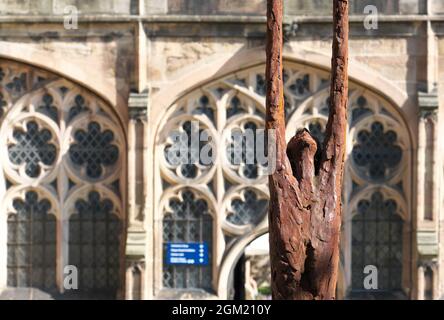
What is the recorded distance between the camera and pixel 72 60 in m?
17.2

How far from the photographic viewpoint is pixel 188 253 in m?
17.4

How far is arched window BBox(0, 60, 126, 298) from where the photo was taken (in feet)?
57.3

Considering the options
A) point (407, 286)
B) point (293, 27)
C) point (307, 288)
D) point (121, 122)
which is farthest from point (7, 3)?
point (307, 288)

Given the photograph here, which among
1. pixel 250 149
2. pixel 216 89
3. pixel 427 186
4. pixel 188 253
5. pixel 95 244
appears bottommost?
pixel 188 253

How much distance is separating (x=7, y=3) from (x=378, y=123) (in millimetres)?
5540

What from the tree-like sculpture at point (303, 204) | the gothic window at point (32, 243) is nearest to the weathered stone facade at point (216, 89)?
the gothic window at point (32, 243)

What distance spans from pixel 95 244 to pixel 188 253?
4.46ft

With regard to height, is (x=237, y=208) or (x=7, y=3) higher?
(x=7, y=3)

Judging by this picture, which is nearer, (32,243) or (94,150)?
(94,150)

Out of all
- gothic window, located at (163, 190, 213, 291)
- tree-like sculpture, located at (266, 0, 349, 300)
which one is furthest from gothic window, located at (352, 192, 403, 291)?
tree-like sculpture, located at (266, 0, 349, 300)

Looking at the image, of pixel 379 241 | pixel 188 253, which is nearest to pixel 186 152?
pixel 188 253

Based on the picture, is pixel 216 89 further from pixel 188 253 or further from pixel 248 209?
pixel 188 253

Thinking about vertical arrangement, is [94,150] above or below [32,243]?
above
